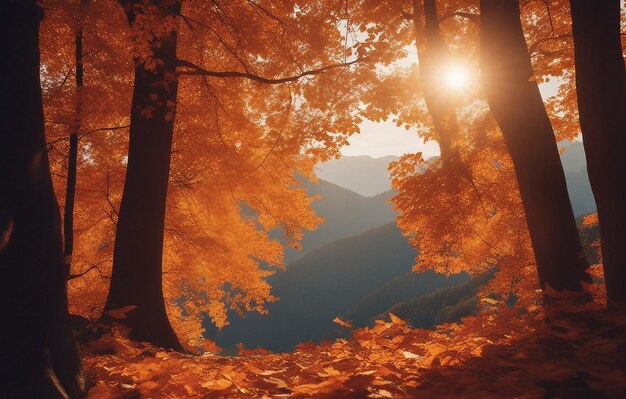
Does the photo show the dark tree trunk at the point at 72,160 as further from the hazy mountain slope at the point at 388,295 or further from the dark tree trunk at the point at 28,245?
the hazy mountain slope at the point at 388,295

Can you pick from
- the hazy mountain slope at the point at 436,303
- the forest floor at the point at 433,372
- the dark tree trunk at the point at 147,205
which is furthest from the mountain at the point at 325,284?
the forest floor at the point at 433,372

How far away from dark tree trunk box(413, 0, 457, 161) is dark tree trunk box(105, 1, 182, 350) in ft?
13.7

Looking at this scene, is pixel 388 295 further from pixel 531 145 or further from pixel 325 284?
pixel 531 145

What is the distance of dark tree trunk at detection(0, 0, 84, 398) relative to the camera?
2.19 metres

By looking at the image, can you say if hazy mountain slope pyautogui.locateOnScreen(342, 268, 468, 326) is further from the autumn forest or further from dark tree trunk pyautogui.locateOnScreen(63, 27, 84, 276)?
dark tree trunk pyautogui.locateOnScreen(63, 27, 84, 276)

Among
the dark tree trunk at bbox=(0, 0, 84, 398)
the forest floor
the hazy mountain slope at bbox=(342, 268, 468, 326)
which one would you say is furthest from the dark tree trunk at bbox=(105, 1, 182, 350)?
the hazy mountain slope at bbox=(342, 268, 468, 326)

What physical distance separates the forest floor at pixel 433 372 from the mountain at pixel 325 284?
12686cm

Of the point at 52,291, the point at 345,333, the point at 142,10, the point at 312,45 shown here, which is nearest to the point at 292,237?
the point at 312,45

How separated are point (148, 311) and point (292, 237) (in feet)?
15.7

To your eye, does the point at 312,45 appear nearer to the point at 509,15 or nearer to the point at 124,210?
the point at 509,15

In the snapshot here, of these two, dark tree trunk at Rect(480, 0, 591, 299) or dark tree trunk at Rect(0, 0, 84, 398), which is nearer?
dark tree trunk at Rect(0, 0, 84, 398)

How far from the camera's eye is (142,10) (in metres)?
5.78

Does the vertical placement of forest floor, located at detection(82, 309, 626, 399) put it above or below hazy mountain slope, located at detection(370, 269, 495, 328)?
above

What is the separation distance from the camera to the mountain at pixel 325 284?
12950cm
